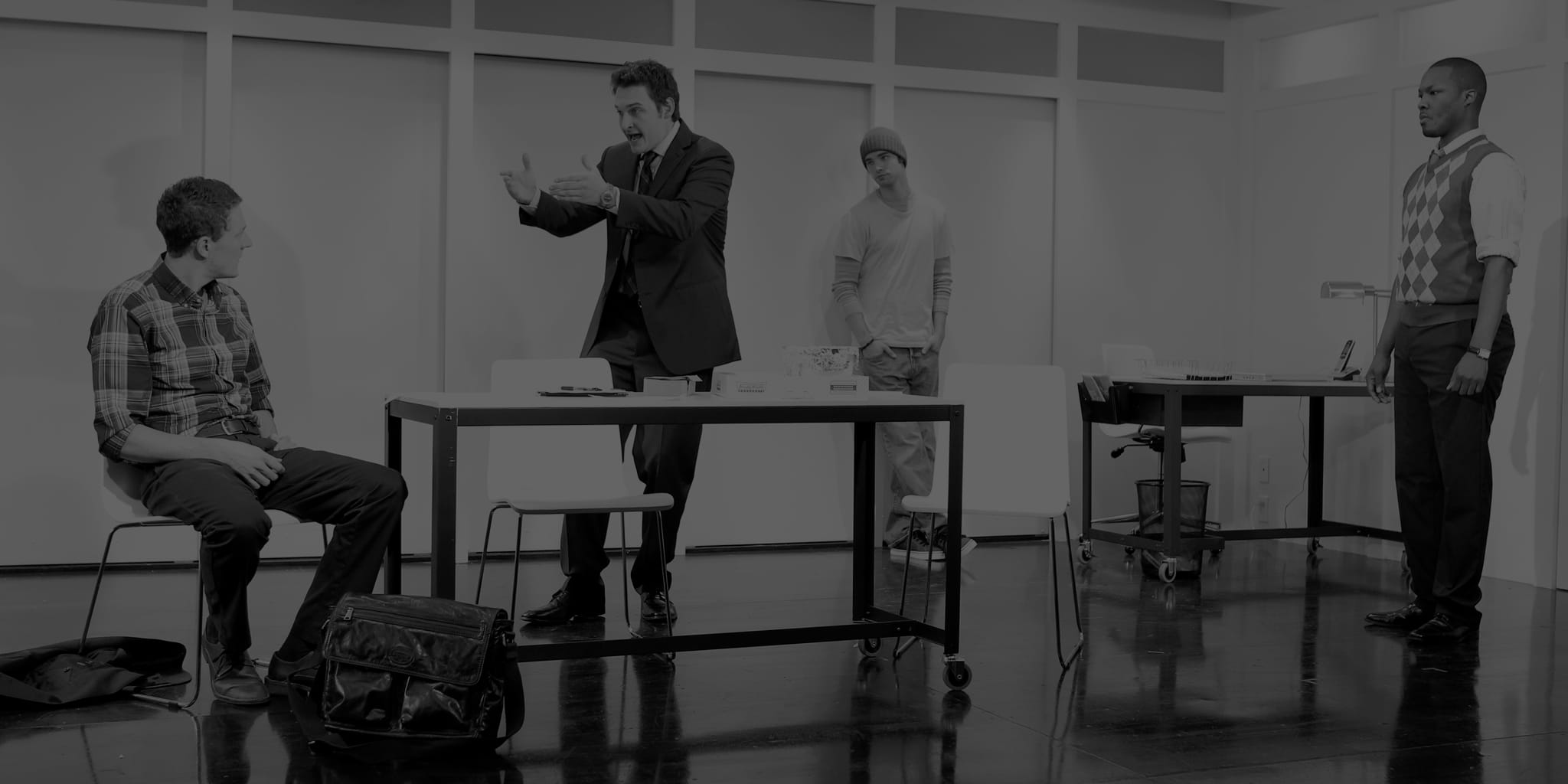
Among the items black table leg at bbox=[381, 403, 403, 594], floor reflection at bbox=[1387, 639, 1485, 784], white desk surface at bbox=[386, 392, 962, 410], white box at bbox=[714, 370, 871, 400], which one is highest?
white box at bbox=[714, 370, 871, 400]

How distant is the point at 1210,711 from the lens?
3.39m

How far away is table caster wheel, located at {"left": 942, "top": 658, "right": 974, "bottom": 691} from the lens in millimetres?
3504

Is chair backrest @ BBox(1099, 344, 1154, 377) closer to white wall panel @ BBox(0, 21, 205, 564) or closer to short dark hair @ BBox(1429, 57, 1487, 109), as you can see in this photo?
short dark hair @ BBox(1429, 57, 1487, 109)

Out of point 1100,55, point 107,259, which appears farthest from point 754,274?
point 107,259

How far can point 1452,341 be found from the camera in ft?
14.0

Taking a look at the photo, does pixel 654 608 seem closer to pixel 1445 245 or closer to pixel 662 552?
pixel 662 552

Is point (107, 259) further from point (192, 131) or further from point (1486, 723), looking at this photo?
point (1486, 723)

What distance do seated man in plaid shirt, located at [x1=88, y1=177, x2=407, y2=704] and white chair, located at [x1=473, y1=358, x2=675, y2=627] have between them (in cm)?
50

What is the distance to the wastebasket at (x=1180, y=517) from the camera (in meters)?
5.48

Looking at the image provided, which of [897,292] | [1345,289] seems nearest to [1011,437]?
[897,292]

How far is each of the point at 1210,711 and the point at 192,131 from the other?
4.11m

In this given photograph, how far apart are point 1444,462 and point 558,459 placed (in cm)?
262

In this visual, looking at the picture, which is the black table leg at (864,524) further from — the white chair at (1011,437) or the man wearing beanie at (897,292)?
the man wearing beanie at (897,292)

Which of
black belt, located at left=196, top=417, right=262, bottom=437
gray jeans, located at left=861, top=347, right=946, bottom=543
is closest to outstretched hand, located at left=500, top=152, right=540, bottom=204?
black belt, located at left=196, top=417, right=262, bottom=437
